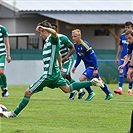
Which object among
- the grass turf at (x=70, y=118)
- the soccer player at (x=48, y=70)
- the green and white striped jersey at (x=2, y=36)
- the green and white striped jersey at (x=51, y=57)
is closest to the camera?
the grass turf at (x=70, y=118)

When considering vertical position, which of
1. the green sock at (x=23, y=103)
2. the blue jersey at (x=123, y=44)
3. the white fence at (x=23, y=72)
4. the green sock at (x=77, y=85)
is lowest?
the white fence at (x=23, y=72)

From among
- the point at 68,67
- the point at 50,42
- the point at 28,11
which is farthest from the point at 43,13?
the point at 50,42

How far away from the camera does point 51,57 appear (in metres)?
12.8

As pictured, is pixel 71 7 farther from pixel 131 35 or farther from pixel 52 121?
pixel 52 121

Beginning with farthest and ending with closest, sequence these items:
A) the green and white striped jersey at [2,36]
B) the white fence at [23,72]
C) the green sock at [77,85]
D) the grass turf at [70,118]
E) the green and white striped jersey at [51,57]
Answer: the white fence at [23,72] → the green and white striped jersey at [2,36] → the green sock at [77,85] → the green and white striped jersey at [51,57] → the grass turf at [70,118]

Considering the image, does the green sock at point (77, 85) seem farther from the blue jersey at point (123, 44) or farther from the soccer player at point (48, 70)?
the blue jersey at point (123, 44)

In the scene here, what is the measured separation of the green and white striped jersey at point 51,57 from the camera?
1273 cm

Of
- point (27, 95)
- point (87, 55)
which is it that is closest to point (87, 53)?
point (87, 55)

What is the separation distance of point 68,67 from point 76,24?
24.3 metres

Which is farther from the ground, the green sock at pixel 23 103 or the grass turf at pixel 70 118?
the green sock at pixel 23 103

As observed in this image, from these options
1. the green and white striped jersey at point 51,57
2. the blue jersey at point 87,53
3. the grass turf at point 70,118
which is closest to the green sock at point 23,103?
the grass turf at point 70,118

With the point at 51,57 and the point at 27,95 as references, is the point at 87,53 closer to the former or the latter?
the point at 51,57

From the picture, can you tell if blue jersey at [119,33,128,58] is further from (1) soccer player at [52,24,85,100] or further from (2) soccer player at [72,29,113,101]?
(2) soccer player at [72,29,113,101]

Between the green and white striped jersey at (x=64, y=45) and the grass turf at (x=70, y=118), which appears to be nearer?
the grass turf at (x=70, y=118)
